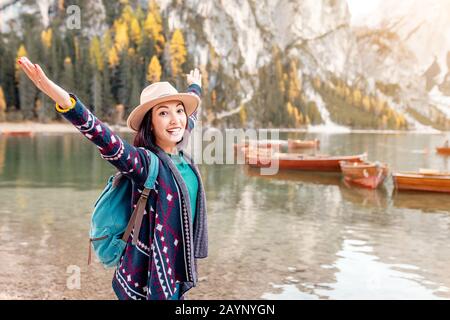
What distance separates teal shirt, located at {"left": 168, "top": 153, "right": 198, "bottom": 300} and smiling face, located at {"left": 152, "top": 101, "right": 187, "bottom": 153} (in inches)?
5.6

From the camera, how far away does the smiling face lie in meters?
3.71

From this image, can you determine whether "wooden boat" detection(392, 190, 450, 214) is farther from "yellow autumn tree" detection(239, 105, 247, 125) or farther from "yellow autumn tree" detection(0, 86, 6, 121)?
"yellow autumn tree" detection(239, 105, 247, 125)

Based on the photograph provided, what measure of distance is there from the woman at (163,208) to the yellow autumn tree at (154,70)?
107m

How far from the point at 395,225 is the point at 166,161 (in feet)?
52.6

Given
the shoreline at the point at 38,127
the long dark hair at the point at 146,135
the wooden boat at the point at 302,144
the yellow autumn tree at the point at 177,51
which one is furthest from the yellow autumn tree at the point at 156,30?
the long dark hair at the point at 146,135

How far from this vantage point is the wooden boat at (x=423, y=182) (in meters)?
26.4

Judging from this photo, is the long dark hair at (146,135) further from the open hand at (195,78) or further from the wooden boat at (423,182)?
the wooden boat at (423,182)

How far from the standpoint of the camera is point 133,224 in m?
3.58

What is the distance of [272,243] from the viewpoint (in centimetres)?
1402

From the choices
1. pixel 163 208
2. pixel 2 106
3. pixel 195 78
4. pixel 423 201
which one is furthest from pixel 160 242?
pixel 2 106

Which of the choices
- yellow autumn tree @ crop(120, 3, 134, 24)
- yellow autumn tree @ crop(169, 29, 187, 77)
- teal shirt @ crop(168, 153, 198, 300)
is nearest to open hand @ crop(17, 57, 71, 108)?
teal shirt @ crop(168, 153, 198, 300)

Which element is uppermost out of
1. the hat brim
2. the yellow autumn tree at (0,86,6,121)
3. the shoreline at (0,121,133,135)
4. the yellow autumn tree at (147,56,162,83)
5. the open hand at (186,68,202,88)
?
the yellow autumn tree at (147,56,162,83)

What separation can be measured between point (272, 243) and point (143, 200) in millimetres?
10931

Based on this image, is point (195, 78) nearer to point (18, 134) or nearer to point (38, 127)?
point (18, 134)
